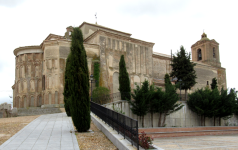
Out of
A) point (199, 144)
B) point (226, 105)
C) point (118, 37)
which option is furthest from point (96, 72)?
point (199, 144)

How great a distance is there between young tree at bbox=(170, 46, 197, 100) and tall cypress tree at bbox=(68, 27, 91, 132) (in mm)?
17361

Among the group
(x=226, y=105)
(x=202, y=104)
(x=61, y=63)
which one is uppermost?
(x=61, y=63)

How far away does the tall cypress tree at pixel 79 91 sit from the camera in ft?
31.9

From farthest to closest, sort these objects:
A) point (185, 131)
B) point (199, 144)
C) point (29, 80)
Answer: point (29, 80), point (185, 131), point (199, 144)

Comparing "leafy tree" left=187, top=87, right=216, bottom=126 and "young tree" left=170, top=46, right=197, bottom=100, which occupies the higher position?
"young tree" left=170, top=46, right=197, bottom=100

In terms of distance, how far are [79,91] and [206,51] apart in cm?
3912

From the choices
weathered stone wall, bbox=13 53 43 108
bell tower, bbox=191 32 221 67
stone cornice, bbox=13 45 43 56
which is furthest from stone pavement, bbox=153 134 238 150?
bell tower, bbox=191 32 221 67

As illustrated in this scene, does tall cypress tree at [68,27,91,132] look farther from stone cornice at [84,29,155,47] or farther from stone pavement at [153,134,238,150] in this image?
stone cornice at [84,29,155,47]

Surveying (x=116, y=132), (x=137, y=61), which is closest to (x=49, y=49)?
(x=137, y=61)

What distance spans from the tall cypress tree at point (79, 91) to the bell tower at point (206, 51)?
125 feet

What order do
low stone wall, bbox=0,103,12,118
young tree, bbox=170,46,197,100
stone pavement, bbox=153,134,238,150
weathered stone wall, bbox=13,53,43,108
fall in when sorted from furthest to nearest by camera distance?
weathered stone wall, bbox=13,53,43,108, young tree, bbox=170,46,197,100, low stone wall, bbox=0,103,12,118, stone pavement, bbox=153,134,238,150

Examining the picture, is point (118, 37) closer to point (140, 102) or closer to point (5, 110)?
point (140, 102)

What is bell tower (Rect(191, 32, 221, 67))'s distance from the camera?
43.9 meters

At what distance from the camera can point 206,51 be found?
44.2 meters
